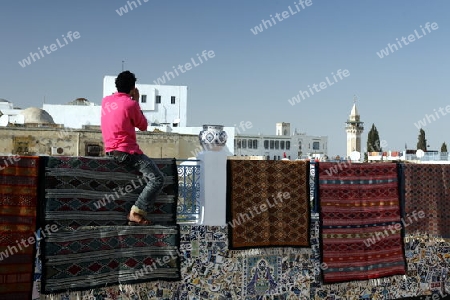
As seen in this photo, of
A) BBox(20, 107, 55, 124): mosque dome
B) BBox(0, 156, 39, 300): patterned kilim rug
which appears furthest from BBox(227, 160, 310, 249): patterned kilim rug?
BBox(20, 107, 55, 124): mosque dome

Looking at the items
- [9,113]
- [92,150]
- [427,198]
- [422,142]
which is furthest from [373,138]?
[427,198]

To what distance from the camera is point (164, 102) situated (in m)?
37.4

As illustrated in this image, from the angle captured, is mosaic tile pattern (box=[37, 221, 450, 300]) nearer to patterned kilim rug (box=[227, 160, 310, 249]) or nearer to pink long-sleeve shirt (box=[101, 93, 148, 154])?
patterned kilim rug (box=[227, 160, 310, 249])

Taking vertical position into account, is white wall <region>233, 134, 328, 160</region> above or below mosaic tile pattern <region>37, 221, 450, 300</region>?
above

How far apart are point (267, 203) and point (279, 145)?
41.6 metres

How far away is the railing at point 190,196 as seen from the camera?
496 centimetres

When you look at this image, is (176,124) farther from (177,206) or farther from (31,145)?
(177,206)

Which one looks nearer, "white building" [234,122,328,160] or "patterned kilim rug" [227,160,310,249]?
"patterned kilim rug" [227,160,310,249]

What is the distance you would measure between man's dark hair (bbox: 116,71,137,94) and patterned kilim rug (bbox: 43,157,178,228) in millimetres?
641

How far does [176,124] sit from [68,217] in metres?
30.2

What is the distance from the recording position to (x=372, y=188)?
5504 mm

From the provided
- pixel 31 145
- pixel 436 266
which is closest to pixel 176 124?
pixel 31 145

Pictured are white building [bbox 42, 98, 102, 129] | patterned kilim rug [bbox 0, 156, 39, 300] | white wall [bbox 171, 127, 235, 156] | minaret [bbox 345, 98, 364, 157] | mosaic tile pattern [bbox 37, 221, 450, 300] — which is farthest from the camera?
minaret [bbox 345, 98, 364, 157]

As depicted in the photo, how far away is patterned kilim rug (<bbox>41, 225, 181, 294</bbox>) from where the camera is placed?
4.07 m
